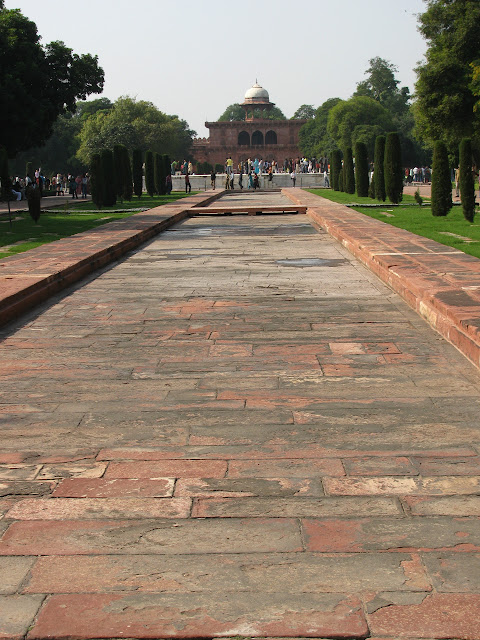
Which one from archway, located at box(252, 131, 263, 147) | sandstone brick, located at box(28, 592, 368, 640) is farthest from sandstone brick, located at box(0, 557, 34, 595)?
archway, located at box(252, 131, 263, 147)

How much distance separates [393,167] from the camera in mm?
19188

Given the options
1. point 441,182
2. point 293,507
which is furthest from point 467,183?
point 293,507

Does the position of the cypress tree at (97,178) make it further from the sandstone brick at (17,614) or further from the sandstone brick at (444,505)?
the sandstone brick at (17,614)

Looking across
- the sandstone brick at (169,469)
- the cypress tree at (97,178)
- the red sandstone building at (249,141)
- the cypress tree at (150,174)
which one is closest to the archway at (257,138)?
the red sandstone building at (249,141)

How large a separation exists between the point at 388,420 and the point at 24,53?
23.4 metres

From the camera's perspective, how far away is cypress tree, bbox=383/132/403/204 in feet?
62.1

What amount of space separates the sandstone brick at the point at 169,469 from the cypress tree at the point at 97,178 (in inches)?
721

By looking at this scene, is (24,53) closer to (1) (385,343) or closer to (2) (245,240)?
(2) (245,240)

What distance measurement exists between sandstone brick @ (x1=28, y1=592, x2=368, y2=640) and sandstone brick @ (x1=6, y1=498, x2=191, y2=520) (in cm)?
48

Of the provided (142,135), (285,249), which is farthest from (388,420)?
(142,135)

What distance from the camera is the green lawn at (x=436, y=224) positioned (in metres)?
10.2

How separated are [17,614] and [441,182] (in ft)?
45.7

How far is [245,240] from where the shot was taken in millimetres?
12406

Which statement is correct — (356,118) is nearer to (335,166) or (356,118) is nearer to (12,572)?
(335,166)
